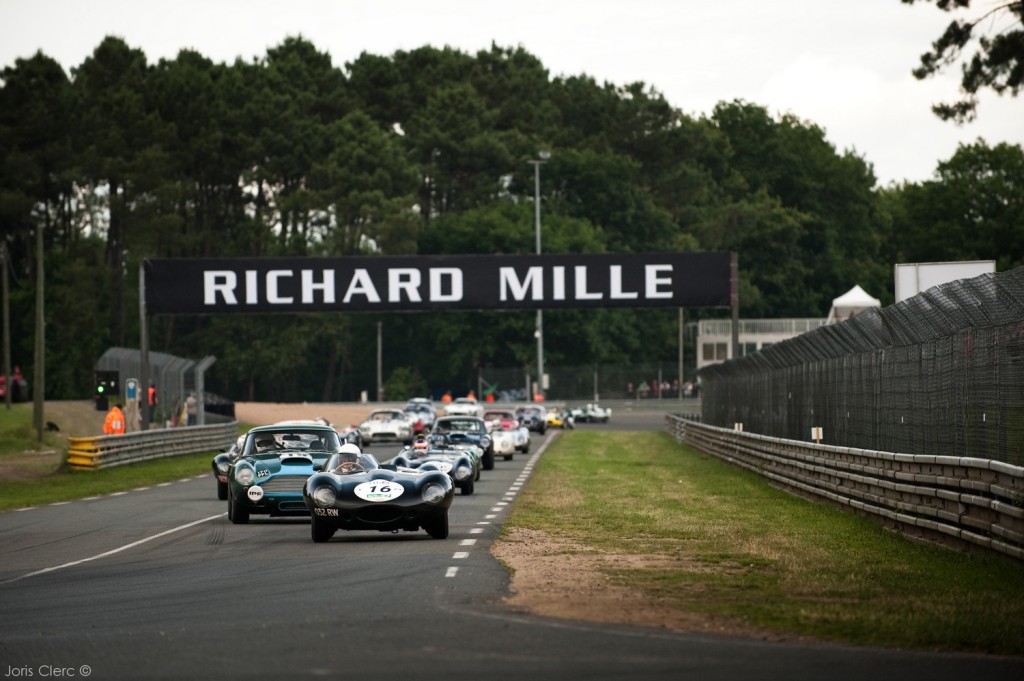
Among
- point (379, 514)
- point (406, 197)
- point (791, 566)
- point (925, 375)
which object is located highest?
point (406, 197)

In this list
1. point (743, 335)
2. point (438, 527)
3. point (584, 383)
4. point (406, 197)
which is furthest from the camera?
point (406, 197)

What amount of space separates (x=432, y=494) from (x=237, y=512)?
14.4 feet

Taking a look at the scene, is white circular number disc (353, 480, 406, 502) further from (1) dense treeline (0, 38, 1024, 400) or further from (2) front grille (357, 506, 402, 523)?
(1) dense treeline (0, 38, 1024, 400)

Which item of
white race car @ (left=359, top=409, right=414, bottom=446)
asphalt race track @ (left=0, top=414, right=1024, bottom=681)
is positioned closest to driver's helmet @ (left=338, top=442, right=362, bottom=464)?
asphalt race track @ (left=0, top=414, right=1024, bottom=681)

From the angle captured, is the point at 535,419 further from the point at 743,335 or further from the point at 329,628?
the point at 329,628

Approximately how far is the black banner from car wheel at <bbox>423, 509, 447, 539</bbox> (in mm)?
32487

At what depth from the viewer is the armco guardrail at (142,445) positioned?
4000 centimetres

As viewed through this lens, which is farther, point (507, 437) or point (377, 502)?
point (507, 437)

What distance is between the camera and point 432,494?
739 inches

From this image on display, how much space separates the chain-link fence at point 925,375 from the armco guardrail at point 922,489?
34 cm

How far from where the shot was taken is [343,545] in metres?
18.5

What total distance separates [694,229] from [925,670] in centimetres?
12295

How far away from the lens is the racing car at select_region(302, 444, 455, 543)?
1870 centimetres

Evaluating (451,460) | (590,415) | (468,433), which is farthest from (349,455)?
(590,415)
